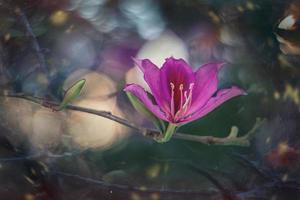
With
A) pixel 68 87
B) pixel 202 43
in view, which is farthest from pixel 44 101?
pixel 202 43

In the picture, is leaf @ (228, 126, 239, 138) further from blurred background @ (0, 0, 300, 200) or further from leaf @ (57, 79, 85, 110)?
leaf @ (57, 79, 85, 110)

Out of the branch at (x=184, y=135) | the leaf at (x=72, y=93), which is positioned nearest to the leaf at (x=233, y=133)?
the branch at (x=184, y=135)

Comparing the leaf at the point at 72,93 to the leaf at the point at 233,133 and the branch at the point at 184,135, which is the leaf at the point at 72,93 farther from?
the leaf at the point at 233,133

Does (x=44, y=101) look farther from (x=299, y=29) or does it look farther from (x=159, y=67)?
(x=299, y=29)
